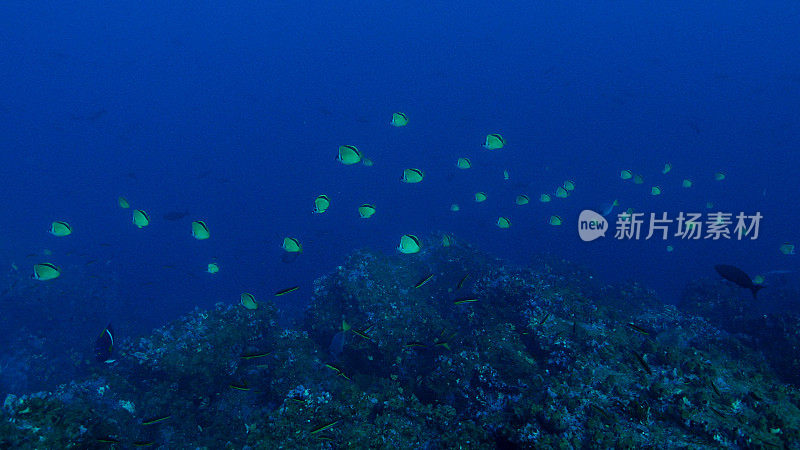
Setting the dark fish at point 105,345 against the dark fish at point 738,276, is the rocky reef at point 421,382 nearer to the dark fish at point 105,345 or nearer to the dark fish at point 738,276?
the dark fish at point 105,345

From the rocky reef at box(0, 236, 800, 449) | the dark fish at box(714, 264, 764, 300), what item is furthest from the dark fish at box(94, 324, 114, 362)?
the dark fish at box(714, 264, 764, 300)

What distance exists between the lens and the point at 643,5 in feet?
398

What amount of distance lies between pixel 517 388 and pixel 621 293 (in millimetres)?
10618

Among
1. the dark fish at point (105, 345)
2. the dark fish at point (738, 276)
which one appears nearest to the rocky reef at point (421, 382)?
the dark fish at point (105, 345)

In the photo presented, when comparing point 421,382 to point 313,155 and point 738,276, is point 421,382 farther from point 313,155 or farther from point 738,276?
point 313,155

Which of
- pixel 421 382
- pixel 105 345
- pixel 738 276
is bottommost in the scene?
pixel 421 382

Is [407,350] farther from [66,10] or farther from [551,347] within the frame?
[66,10]

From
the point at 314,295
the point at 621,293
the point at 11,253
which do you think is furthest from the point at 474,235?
the point at 11,253

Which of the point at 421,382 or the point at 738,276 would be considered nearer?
the point at 738,276

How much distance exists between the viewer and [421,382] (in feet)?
23.2

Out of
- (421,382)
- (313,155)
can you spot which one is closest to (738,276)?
(421,382)

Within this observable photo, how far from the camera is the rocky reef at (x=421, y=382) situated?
4.37m

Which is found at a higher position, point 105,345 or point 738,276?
point 738,276

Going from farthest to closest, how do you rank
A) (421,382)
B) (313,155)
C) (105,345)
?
(313,155)
(421,382)
(105,345)
